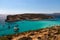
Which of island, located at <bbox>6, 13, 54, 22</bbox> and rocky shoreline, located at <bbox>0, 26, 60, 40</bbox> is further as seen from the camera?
island, located at <bbox>6, 13, 54, 22</bbox>

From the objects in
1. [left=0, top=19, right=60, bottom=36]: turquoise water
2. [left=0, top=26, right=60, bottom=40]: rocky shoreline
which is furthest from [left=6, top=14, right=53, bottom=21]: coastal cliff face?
[left=0, top=26, right=60, bottom=40]: rocky shoreline

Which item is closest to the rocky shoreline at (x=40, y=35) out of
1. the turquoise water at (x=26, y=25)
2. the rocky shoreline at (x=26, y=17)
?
the turquoise water at (x=26, y=25)

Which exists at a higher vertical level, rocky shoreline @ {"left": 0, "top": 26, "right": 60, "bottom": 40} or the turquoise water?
the turquoise water

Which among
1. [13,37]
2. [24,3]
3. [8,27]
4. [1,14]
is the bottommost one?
[13,37]

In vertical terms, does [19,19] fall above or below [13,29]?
above

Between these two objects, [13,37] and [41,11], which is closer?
[13,37]

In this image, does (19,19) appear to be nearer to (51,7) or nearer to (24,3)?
(24,3)

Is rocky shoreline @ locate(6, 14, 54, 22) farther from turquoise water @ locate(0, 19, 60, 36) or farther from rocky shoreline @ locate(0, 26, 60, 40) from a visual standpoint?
rocky shoreline @ locate(0, 26, 60, 40)

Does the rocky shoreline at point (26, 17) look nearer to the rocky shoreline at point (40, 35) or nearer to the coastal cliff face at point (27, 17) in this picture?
the coastal cliff face at point (27, 17)

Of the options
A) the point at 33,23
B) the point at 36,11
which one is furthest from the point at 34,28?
the point at 36,11
